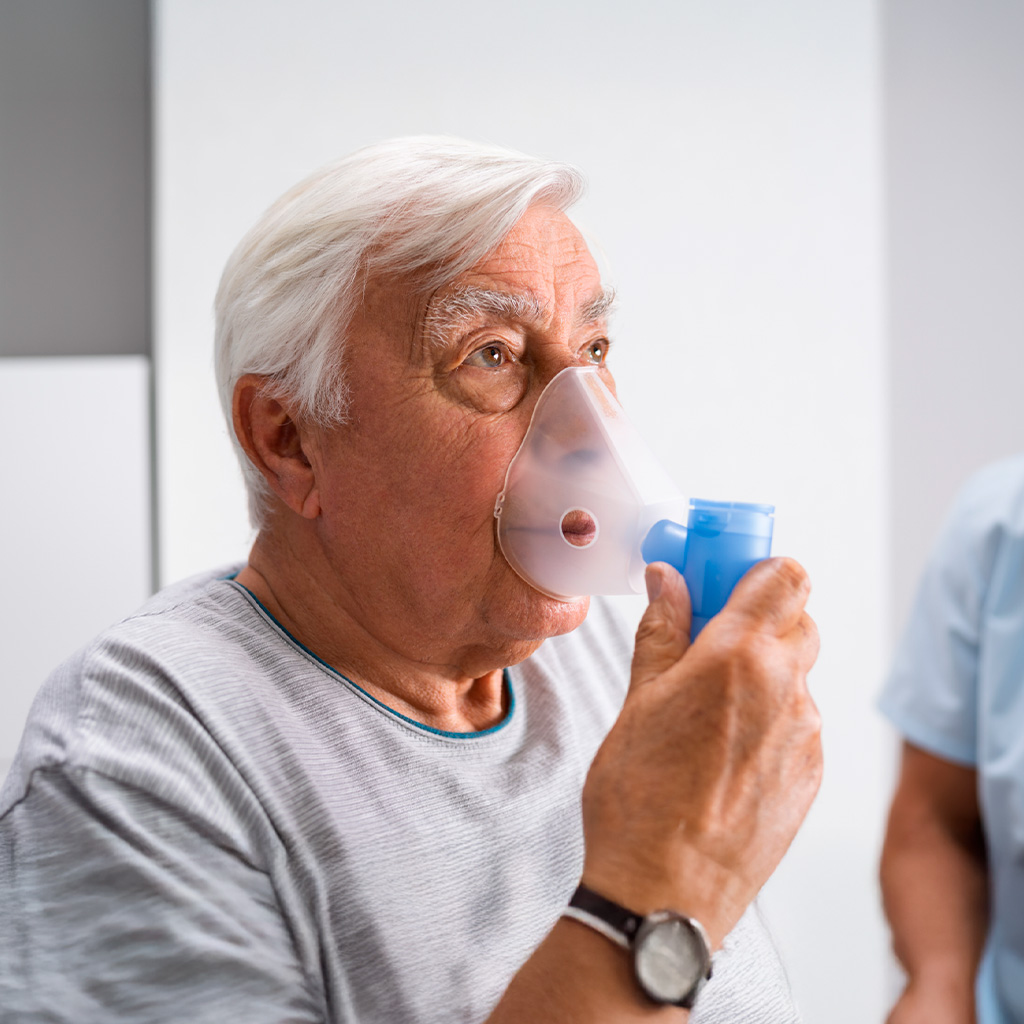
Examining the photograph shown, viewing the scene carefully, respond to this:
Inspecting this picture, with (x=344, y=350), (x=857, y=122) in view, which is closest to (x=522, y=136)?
(x=857, y=122)

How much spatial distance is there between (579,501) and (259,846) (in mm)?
381

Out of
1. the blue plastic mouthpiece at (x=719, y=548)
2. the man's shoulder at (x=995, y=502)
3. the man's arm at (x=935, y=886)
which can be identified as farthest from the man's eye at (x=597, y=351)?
the man's arm at (x=935, y=886)

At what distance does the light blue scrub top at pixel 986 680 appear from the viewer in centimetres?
124

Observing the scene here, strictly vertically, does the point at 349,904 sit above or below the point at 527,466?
below

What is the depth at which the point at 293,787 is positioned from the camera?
0.73 meters

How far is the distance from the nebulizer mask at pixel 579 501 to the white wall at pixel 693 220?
3.73 ft

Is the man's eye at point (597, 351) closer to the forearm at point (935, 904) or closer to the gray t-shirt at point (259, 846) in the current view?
the gray t-shirt at point (259, 846)

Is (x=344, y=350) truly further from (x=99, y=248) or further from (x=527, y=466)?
(x=99, y=248)

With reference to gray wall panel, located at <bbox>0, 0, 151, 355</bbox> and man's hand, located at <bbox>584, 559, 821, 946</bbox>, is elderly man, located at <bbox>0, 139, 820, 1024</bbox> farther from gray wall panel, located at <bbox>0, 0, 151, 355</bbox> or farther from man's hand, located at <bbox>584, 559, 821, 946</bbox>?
gray wall panel, located at <bbox>0, 0, 151, 355</bbox>

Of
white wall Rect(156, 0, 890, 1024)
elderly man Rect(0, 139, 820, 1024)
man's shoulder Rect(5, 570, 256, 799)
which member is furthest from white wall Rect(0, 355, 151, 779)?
man's shoulder Rect(5, 570, 256, 799)

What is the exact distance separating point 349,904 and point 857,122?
78.3 inches

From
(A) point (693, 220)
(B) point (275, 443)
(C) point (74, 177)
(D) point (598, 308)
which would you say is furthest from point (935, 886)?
A: (C) point (74, 177)

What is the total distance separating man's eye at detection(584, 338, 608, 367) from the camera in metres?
0.90

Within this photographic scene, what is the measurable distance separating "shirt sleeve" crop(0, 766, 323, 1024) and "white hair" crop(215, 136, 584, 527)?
1.22 ft
